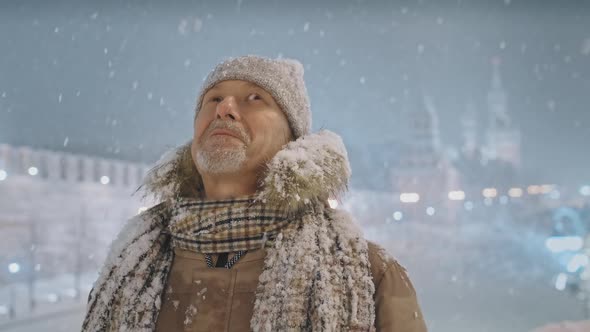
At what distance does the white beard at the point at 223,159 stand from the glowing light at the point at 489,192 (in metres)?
74.3

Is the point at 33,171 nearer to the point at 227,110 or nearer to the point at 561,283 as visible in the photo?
the point at 561,283

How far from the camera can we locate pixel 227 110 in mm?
2029

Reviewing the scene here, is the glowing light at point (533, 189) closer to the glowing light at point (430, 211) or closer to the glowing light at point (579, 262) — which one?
the glowing light at point (430, 211)

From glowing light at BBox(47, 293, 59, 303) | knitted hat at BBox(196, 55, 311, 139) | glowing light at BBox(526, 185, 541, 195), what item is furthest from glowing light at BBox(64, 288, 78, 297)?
glowing light at BBox(526, 185, 541, 195)

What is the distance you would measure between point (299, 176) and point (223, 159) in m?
0.32

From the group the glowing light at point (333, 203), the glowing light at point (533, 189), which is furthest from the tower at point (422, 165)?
the glowing light at point (333, 203)

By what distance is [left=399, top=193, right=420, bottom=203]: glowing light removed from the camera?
170 feet

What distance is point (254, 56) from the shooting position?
2.28 m

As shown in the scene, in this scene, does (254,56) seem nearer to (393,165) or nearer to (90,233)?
(90,233)

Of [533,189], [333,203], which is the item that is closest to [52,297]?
[333,203]

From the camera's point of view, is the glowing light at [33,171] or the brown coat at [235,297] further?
the glowing light at [33,171]

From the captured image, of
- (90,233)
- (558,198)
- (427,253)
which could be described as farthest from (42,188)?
(558,198)

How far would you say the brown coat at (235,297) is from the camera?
1693 millimetres

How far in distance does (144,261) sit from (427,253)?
20.2 m
